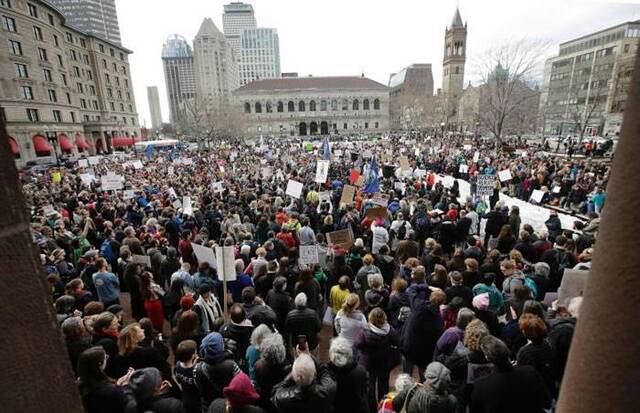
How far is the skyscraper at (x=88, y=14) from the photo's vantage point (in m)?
154

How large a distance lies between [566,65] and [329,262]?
9501 cm

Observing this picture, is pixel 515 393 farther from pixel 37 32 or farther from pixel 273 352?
pixel 37 32

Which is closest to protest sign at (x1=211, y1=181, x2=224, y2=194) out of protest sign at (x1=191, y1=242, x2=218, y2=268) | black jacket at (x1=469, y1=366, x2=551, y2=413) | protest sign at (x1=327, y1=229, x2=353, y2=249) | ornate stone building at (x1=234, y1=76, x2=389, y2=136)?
protest sign at (x1=327, y1=229, x2=353, y2=249)

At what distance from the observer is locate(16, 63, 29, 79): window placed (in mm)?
38938

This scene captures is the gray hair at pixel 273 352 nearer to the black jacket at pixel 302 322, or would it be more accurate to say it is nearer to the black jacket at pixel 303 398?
the black jacket at pixel 303 398

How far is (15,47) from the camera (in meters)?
39.0

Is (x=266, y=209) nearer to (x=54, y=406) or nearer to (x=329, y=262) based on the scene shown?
(x=329, y=262)

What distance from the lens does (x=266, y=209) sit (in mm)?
11656

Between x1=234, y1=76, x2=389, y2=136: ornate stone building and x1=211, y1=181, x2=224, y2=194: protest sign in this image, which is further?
x1=234, y1=76, x2=389, y2=136: ornate stone building

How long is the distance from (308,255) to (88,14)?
203 m

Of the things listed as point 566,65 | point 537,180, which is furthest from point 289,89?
point 537,180

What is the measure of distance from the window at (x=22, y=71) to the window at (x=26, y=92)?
1.30 meters

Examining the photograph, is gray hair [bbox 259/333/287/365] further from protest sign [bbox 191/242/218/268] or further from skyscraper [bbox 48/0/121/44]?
skyscraper [bbox 48/0/121/44]

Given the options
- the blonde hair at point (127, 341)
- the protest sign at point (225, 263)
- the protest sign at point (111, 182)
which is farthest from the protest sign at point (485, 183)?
the protest sign at point (111, 182)
